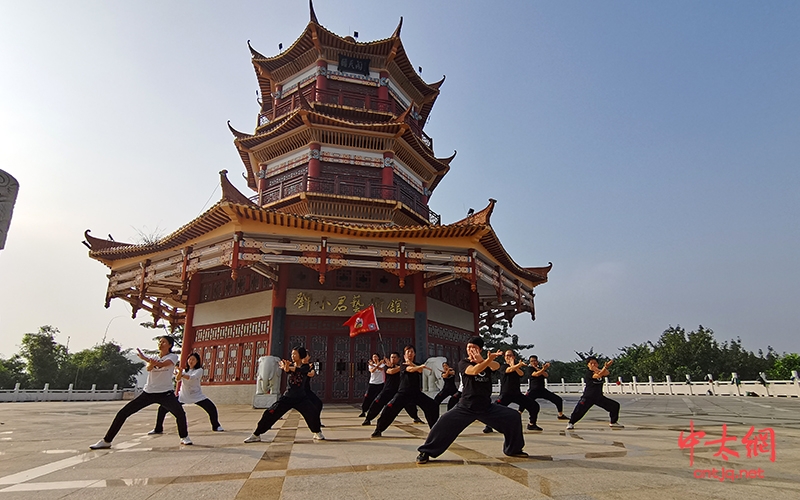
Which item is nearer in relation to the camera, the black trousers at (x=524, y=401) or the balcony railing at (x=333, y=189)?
the black trousers at (x=524, y=401)

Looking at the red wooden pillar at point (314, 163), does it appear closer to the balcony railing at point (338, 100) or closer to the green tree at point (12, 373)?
the balcony railing at point (338, 100)

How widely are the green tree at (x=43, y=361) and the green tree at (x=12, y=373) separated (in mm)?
523

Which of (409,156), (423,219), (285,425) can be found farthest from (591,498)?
(409,156)

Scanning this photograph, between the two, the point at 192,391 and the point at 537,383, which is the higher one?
the point at 537,383

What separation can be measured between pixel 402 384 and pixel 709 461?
4.05 m

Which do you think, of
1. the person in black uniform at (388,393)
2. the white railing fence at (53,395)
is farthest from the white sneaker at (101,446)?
the white railing fence at (53,395)

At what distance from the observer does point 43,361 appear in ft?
114

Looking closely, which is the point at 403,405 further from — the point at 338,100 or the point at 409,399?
the point at 338,100

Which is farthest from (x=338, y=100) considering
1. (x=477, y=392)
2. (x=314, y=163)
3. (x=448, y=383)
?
(x=477, y=392)

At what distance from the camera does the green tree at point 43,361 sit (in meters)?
34.6

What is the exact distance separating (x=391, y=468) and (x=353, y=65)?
19863 millimetres

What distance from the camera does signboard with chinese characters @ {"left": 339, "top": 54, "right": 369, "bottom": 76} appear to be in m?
20.9

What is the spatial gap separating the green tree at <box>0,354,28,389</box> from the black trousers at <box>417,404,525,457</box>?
40234 mm

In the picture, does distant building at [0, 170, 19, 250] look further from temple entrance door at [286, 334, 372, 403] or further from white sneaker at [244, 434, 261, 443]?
temple entrance door at [286, 334, 372, 403]
